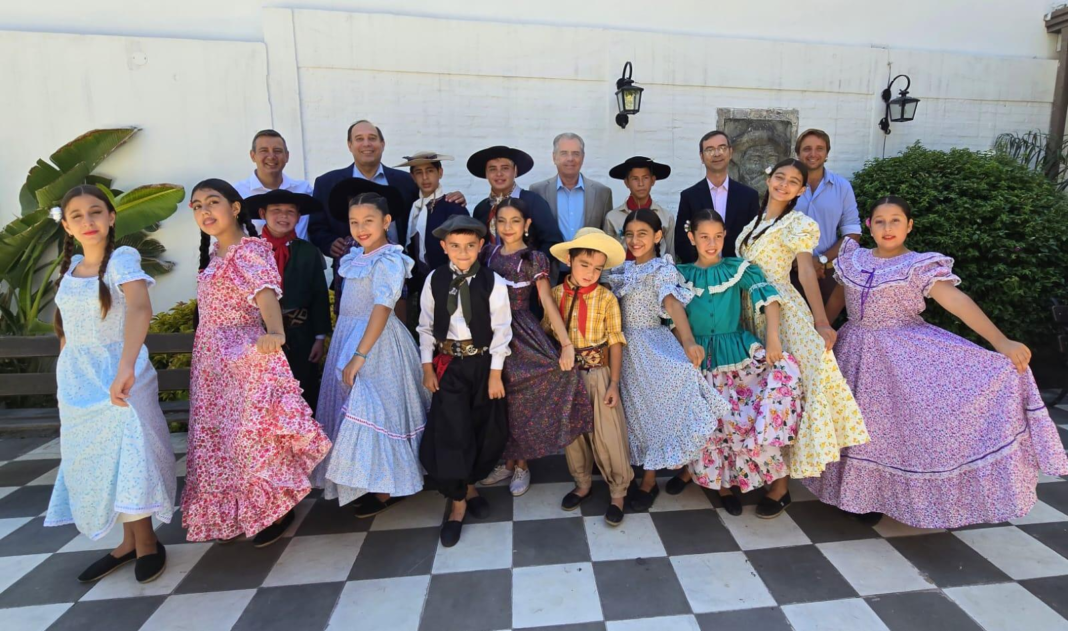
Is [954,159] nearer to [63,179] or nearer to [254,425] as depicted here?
[254,425]

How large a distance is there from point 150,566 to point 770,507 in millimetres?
3190

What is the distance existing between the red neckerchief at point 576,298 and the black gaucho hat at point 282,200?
1.61 meters

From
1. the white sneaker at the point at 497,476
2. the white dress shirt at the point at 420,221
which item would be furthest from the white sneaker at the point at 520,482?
the white dress shirt at the point at 420,221

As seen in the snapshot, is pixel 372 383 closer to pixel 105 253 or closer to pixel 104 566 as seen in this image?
pixel 105 253

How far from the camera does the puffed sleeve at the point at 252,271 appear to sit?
8.50 feet

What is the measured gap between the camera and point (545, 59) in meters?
5.80

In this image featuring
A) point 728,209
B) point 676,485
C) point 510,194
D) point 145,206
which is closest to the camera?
point 676,485

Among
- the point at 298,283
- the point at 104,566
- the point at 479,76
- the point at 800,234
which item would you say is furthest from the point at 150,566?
the point at 479,76

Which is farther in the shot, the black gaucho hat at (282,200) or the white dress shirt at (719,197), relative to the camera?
the white dress shirt at (719,197)

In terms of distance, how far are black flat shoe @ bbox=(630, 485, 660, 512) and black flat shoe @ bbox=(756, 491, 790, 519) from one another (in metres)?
0.58

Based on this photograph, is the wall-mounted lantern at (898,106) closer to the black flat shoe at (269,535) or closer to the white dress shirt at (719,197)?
the white dress shirt at (719,197)

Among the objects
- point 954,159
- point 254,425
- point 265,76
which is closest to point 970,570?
point 254,425

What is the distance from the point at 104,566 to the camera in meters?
2.59

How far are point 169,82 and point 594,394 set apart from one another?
17.7ft
